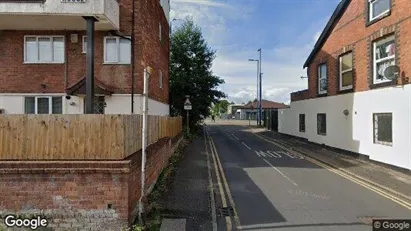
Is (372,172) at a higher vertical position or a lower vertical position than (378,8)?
lower

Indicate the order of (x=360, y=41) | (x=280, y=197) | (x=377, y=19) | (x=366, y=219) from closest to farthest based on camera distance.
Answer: (x=366, y=219) → (x=280, y=197) → (x=377, y=19) → (x=360, y=41)

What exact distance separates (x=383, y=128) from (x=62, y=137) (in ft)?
40.9

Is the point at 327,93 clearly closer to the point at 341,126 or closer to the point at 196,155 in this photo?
the point at 341,126

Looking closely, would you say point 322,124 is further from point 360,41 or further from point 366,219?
point 366,219

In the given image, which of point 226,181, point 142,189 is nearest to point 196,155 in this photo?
point 226,181

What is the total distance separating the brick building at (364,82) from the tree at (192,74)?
11.6 m

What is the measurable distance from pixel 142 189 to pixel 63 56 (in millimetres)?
10527

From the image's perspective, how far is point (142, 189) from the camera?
6797 millimetres

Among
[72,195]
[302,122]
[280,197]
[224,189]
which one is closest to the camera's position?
[72,195]

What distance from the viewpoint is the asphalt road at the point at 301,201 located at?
6.77 m

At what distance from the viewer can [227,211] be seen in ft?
24.8

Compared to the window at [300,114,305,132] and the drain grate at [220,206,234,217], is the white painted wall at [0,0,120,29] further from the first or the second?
the window at [300,114,305,132]

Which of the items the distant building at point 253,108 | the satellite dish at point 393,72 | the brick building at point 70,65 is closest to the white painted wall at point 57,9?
the brick building at point 70,65

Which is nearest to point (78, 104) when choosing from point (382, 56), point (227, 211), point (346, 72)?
point (227, 211)
